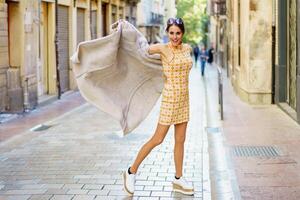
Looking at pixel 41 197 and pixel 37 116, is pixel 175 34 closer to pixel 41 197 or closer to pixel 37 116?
pixel 41 197

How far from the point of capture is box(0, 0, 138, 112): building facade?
14.8m

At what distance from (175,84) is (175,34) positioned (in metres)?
0.52

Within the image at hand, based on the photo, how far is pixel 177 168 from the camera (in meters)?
6.79

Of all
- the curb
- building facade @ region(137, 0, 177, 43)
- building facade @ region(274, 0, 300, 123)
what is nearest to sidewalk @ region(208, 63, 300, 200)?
the curb

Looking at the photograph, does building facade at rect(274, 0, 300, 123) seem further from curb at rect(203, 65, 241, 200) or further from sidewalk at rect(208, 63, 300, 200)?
curb at rect(203, 65, 241, 200)

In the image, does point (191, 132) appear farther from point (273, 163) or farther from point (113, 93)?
point (113, 93)

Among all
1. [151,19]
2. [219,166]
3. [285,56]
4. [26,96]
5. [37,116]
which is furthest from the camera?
[151,19]

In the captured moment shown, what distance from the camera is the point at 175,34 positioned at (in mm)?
6410

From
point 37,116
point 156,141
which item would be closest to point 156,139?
point 156,141

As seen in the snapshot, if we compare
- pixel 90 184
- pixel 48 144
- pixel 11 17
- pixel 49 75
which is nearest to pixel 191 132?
pixel 48 144

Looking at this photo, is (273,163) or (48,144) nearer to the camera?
(273,163)

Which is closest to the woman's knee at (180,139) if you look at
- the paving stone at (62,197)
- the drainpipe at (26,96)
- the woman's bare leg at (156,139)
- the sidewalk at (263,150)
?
the woman's bare leg at (156,139)

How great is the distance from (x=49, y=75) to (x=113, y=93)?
41.2 ft

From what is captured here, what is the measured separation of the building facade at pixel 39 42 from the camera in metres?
14.8
